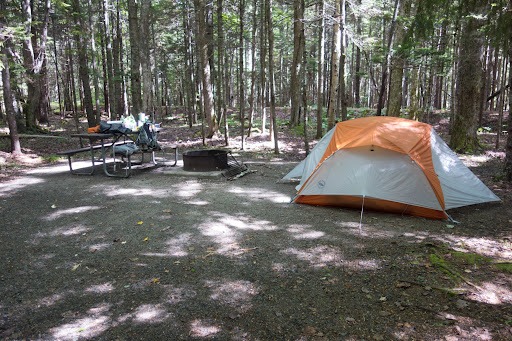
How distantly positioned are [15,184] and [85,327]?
6.86 meters

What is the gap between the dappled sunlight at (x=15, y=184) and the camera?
25.1 feet

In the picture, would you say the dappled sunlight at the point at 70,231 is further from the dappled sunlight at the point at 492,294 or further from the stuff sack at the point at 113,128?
the dappled sunlight at the point at 492,294

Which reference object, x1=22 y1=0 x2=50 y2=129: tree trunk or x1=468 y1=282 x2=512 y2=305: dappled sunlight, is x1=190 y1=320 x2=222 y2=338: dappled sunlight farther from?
x1=22 y1=0 x2=50 y2=129: tree trunk

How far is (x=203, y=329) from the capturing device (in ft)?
9.88

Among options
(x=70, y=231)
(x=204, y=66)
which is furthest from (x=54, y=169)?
(x=204, y=66)

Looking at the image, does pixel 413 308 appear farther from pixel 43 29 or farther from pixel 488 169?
pixel 43 29

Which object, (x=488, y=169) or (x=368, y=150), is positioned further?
(x=488, y=169)

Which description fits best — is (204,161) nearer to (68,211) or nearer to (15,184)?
(68,211)

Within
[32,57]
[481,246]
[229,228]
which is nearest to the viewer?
[481,246]

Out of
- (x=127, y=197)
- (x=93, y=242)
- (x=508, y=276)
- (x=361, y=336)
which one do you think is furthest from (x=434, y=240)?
(x=127, y=197)

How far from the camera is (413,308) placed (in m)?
3.29

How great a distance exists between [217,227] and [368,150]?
3.05 meters

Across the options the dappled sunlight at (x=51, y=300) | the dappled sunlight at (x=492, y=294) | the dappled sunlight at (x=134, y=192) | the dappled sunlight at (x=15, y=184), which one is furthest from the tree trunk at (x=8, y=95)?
the dappled sunlight at (x=492, y=294)

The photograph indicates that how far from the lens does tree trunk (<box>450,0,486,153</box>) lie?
10.5 m
